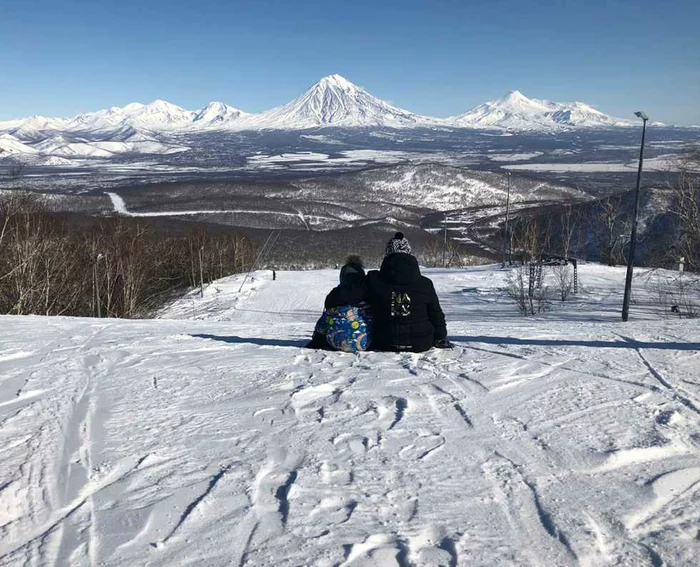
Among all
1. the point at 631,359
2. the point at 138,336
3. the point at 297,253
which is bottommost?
the point at 297,253

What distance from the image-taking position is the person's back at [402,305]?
5.98m

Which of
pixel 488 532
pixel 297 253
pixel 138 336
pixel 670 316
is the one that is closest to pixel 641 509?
pixel 488 532

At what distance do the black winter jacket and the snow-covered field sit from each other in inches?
8.6

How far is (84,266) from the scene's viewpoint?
95.5ft

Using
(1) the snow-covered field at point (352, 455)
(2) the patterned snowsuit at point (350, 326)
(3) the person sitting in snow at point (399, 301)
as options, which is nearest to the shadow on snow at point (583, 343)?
(1) the snow-covered field at point (352, 455)

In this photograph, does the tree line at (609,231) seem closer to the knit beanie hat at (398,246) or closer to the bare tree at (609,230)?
the bare tree at (609,230)

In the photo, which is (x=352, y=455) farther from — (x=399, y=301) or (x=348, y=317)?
(x=348, y=317)

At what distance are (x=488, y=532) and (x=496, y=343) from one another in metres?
4.58

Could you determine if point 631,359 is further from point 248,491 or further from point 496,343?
point 248,491

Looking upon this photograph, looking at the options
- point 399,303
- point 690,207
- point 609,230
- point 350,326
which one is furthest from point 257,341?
point 609,230

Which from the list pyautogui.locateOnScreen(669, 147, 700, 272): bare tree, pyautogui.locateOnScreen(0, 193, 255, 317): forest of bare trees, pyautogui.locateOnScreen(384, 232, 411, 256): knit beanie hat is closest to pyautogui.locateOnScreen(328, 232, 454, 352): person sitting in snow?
pyautogui.locateOnScreen(384, 232, 411, 256): knit beanie hat

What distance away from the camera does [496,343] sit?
7.39 metres

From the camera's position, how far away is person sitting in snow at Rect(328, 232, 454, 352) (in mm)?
5984

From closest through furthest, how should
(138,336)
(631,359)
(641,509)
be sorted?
(641,509), (631,359), (138,336)
